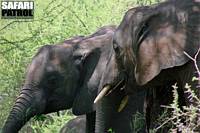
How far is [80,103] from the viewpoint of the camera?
7809 mm

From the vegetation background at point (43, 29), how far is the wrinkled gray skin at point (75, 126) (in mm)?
625

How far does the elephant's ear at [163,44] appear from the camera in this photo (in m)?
6.20

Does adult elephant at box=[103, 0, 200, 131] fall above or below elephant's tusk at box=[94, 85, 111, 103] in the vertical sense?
above

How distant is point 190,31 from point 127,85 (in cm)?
88

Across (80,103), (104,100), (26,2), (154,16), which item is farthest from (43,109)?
(26,2)

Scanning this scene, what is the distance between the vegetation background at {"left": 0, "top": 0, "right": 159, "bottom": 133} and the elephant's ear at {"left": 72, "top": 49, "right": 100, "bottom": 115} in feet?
4.87

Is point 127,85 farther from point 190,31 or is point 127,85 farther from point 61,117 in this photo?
point 61,117

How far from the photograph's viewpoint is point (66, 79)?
312 inches

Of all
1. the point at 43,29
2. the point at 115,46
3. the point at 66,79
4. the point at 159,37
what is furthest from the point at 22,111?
the point at 43,29


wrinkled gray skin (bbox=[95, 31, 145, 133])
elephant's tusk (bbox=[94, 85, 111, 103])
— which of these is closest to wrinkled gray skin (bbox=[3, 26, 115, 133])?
wrinkled gray skin (bbox=[95, 31, 145, 133])

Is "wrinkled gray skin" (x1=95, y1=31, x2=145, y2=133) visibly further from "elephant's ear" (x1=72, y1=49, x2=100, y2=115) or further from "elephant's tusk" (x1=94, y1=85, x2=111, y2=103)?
"elephant's ear" (x1=72, y1=49, x2=100, y2=115)

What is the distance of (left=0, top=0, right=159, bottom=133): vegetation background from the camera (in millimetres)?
9930

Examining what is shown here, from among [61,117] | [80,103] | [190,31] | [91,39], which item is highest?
[190,31]

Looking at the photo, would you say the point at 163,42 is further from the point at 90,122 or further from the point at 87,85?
the point at 90,122
